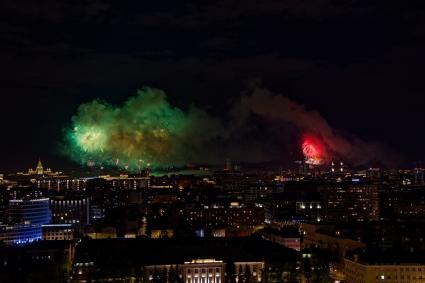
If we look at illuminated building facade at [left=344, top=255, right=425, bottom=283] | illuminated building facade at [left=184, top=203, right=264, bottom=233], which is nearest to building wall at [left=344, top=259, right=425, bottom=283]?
illuminated building facade at [left=344, top=255, right=425, bottom=283]

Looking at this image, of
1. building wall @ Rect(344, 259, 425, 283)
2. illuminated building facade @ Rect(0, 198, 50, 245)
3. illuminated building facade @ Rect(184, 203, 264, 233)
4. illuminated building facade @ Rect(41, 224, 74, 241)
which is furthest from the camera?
illuminated building facade @ Rect(184, 203, 264, 233)

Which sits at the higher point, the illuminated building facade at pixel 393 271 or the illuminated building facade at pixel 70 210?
the illuminated building facade at pixel 70 210

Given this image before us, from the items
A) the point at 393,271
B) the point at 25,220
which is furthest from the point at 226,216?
the point at 393,271

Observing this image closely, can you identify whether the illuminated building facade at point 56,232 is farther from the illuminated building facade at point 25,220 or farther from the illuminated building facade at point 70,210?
the illuminated building facade at point 70,210

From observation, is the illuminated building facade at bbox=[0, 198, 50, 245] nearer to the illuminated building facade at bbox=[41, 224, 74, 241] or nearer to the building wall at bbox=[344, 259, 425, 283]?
the illuminated building facade at bbox=[41, 224, 74, 241]

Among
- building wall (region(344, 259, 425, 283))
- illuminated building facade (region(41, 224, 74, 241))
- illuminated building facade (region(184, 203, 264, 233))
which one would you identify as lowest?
building wall (region(344, 259, 425, 283))

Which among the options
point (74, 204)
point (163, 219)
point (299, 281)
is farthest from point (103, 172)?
point (299, 281)

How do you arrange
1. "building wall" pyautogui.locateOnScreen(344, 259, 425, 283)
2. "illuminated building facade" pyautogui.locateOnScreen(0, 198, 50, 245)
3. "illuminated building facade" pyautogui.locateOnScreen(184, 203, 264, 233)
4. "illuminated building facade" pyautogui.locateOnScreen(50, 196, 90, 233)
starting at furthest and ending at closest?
"illuminated building facade" pyautogui.locateOnScreen(50, 196, 90, 233) < "illuminated building facade" pyautogui.locateOnScreen(184, 203, 264, 233) < "illuminated building facade" pyautogui.locateOnScreen(0, 198, 50, 245) < "building wall" pyautogui.locateOnScreen(344, 259, 425, 283)

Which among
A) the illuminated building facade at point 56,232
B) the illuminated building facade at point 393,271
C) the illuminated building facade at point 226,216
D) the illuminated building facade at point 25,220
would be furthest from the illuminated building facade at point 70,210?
the illuminated building facade at point 393,271

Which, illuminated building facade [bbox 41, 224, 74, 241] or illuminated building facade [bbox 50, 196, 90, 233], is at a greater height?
illuminated building facade [bbox 50, 196, 90, 233]

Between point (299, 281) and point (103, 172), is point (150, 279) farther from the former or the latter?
point (103, 172)

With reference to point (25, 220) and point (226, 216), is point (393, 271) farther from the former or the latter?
point (25, 220)
